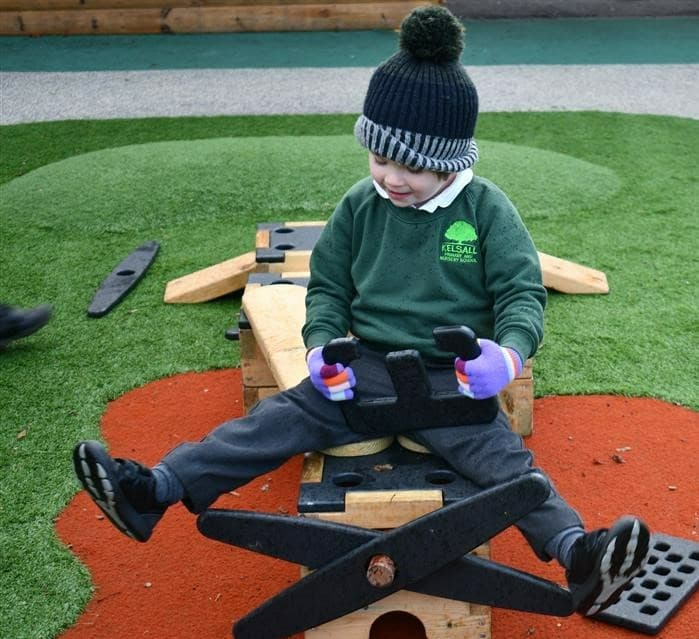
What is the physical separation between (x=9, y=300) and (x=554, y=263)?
7.24 feet

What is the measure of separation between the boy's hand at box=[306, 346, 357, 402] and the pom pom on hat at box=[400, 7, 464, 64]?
72 cm

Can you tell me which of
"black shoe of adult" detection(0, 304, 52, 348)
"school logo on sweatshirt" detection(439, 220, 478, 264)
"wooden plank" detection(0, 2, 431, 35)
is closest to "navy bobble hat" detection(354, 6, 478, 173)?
"school logo on sweatshirt" detection(439, 220, 478, 264)

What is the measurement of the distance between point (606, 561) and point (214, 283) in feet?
8.45

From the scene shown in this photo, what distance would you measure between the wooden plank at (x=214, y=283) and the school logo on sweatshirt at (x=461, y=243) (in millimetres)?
1822

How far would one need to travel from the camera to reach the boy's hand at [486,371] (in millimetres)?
2355

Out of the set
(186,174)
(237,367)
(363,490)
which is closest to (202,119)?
(186,174)

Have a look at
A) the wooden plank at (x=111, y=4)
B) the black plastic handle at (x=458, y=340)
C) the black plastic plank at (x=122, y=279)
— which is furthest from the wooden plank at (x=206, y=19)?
the black plastic handle at (x=458, y=340)

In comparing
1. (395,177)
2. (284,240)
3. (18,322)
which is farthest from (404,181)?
(18,322)

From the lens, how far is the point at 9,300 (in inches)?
177

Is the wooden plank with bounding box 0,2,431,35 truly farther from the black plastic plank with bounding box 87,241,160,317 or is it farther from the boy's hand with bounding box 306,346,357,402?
the boy's hand with bounding box 306,346,357,402

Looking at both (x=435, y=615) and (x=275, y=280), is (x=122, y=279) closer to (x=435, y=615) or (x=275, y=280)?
(x=275, y=280)

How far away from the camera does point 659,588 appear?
262cm

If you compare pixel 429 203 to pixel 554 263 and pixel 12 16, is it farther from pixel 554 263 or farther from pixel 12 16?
pixel 12 16

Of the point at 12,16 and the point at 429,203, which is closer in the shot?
the point at 429,203
